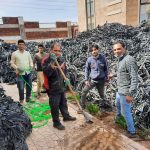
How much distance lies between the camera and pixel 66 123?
6.43 meters

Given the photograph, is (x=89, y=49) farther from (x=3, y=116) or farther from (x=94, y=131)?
(x=3, y=116)

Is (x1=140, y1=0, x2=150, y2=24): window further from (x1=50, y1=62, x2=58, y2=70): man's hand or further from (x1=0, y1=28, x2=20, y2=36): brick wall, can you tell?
(x1=0, y1=28, x2=20, y2=36): brick wall

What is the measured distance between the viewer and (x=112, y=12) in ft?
68.6

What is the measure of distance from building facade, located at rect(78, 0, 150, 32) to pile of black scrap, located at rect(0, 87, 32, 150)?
14.9 m

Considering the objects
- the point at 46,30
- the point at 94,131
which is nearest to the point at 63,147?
the point at 94,131

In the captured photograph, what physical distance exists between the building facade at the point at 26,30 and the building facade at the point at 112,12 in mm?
9664

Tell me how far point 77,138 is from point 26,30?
33.0m

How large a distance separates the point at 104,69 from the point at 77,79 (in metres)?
3.00

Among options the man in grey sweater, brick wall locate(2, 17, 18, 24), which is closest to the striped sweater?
the man in grey sweater

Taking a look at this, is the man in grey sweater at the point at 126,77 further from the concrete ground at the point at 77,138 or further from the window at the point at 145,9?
the window at the point at 145,9

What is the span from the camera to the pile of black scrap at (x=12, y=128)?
465 centimetres

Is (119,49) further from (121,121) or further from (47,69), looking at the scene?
(121,121)

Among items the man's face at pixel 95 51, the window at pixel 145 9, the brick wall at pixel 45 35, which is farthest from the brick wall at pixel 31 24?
the man's face at pixel 95 51

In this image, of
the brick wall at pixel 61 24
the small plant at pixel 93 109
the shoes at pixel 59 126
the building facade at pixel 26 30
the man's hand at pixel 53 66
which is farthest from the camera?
the brick wall at pixel 61 24
